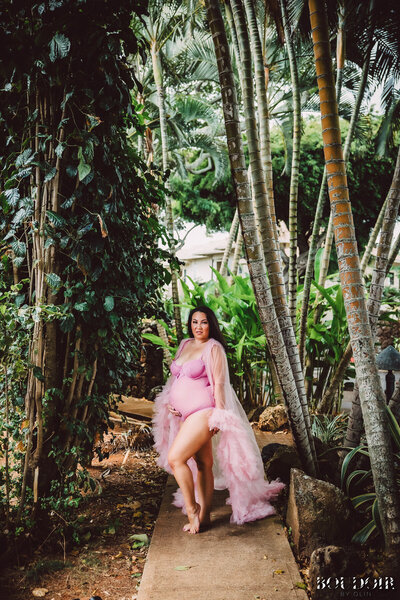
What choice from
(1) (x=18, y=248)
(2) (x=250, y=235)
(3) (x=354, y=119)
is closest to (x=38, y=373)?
(1) (x=18, y=248)

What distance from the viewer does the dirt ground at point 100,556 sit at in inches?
104

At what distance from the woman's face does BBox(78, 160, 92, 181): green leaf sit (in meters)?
1.41

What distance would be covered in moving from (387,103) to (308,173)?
22.2 feet

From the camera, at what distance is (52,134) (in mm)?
2871

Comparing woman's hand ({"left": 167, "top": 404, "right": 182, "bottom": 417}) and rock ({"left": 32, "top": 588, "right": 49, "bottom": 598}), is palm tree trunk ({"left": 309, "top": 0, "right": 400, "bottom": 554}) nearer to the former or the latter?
woman's hand ({"left": 167, "top": 404, "right": 182, "bottom": 417})

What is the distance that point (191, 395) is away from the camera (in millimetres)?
3441

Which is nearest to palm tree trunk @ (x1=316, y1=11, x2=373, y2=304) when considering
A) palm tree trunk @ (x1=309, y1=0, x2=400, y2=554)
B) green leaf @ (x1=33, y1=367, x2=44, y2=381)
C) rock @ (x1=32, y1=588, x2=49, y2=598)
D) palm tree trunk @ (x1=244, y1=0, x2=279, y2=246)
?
palm tree trunk @ (x1=244, y1=0, x2=279, y2=246)

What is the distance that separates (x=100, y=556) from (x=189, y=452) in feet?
2.85

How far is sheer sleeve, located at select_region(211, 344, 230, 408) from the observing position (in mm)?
3346

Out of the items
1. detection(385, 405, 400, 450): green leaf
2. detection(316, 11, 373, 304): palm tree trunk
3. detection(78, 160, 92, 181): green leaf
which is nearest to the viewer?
detection(78, 160, 92, 181): green leaf

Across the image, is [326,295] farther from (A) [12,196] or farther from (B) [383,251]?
(A) [12,196]

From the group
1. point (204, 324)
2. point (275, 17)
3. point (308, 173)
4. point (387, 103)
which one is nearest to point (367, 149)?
point (308, 173)

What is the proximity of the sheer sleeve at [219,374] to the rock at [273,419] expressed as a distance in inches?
95.9

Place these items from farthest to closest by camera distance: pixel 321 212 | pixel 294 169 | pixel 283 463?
pixel 321 212 → pixel 294 169 → pixel 283 463
